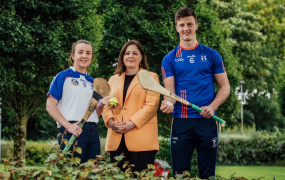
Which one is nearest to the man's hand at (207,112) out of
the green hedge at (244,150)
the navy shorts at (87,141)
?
the navy shorts at (87,141)

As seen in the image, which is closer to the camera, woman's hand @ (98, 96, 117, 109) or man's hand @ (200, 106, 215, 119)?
man's hand @ (200, 106, 215, 119)

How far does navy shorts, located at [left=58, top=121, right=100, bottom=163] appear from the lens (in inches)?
154

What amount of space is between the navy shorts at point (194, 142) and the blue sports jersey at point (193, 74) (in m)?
0.08

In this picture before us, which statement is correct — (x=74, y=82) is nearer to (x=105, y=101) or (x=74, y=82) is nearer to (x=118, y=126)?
(x=105, y=101)

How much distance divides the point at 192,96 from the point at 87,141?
1135 millimetres

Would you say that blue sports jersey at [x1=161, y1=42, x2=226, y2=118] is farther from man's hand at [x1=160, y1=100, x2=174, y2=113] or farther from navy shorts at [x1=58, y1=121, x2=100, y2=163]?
navy shorts at [x1=58, y1=121, x2=100, y2=163]

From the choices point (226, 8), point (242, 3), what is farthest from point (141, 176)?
point (242, 3)

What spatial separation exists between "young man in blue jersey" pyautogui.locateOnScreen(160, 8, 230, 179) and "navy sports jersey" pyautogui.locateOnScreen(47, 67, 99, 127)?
0.83 m

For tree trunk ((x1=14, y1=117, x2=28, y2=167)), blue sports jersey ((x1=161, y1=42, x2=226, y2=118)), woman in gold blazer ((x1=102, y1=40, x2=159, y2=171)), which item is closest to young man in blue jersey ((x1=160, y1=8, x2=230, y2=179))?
blue sports jersey ((x1=161, y1=42, x2=226, y2=118))

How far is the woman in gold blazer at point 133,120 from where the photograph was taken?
3.86 metres

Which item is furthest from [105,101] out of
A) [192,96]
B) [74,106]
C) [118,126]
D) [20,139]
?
[20,139]

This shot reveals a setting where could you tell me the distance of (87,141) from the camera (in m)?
3.94

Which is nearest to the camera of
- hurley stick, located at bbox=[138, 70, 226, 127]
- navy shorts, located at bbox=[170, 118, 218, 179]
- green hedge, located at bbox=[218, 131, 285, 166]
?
hurley stick, located at bbox=[138, 70, 226, 127]

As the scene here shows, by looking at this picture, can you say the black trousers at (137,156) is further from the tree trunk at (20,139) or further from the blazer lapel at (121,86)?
the tree trunk at (20,139)
